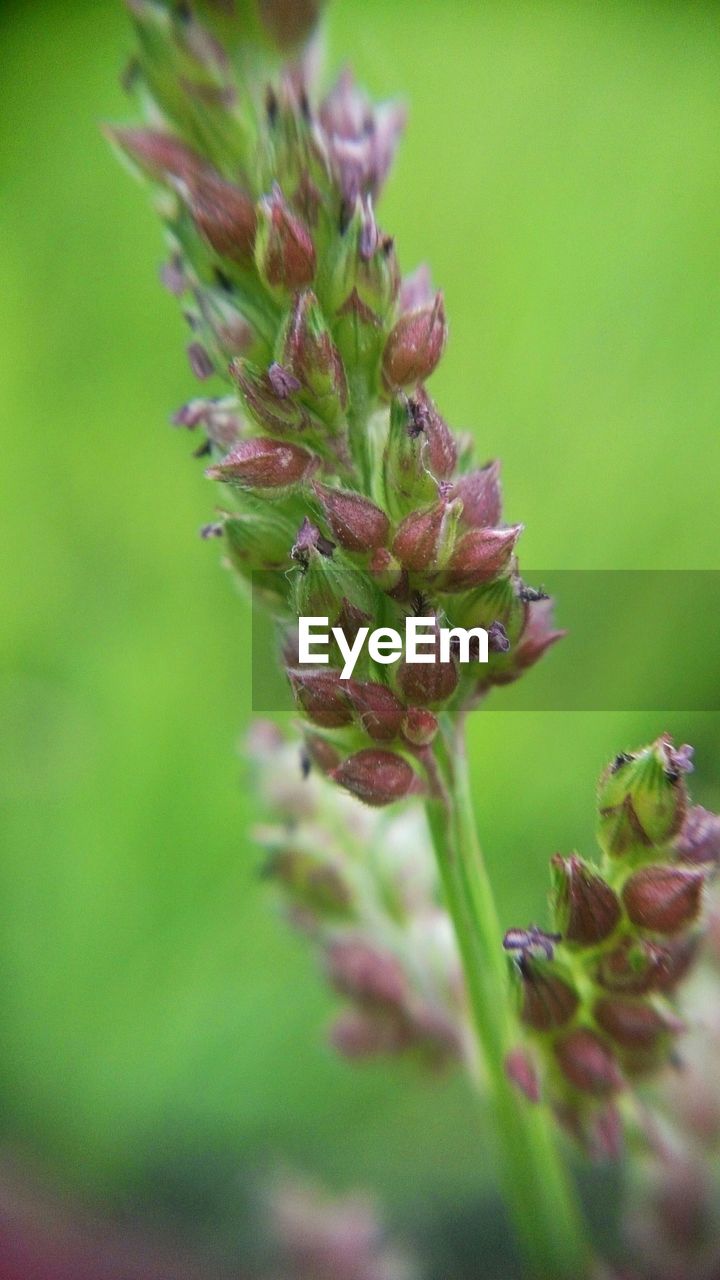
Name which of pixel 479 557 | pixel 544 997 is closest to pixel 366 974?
pixel 544 997

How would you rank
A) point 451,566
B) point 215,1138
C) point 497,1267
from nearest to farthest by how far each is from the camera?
point 451,566 → point 497,1267 → point 215,1138

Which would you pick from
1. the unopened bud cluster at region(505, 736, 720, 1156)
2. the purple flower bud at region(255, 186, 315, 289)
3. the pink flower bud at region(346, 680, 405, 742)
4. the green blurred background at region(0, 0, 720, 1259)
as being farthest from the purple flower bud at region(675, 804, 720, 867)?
the green blurred background at region(0, 0, 720, 1259)

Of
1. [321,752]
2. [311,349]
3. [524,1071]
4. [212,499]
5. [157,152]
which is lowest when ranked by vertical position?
[524,1071]

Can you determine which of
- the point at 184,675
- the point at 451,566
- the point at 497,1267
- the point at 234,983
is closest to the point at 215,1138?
the point at 234,983

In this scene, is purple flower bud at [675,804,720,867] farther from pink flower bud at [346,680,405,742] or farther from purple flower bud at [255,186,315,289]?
purple flower bud at [255,186,315,289]

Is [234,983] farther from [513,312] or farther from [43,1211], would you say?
[513,312]

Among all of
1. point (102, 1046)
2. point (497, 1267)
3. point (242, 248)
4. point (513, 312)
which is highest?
point (513, 312)

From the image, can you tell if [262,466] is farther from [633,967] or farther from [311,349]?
[633,967]
